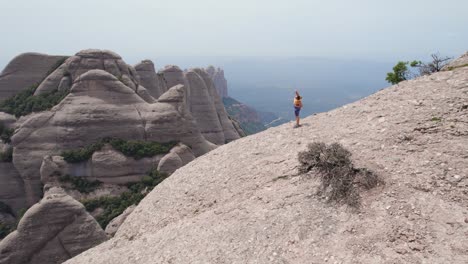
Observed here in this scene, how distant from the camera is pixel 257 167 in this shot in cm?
1380

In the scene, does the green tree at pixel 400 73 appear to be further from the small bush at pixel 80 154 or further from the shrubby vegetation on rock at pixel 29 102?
the shrubby vegetation on rock at pixel 29 102

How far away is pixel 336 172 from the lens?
36.6 ft

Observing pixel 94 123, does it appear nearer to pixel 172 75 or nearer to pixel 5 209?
pixel 5 209

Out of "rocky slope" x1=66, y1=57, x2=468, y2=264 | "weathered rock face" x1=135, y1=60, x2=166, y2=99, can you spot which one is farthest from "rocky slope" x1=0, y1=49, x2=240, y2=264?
"rocky slope" x1=66, y1=57, x2=468, y2=264

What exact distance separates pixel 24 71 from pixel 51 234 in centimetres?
3678

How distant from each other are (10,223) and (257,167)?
123 ft

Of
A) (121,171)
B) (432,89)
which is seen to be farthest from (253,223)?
(121,171)

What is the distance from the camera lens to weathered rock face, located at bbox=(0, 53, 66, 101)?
54.3 meters

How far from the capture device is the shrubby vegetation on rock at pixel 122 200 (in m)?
37.4

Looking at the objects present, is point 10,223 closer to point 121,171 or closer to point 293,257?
point 121,171

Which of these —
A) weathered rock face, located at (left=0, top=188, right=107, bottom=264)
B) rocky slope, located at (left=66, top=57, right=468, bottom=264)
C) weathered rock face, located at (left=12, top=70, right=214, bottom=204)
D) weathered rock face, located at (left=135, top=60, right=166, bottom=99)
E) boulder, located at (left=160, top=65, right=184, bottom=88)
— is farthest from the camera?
boulder, located at (left=160, top=65, right=184, bottom=88)

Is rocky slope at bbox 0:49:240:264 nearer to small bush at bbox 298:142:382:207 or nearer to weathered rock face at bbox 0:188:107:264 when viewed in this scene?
weathered rock face at bbox 0:188:107:264

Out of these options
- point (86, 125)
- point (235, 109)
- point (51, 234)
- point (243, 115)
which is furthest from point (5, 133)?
point (243, 115)

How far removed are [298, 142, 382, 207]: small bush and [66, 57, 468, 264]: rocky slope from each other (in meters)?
0.28
